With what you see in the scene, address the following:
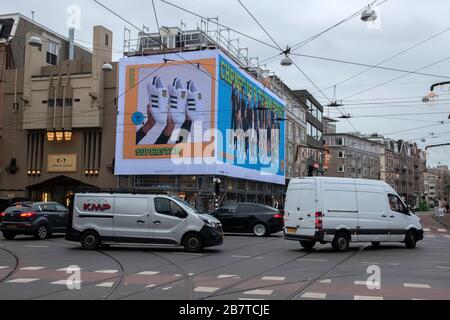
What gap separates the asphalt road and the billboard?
20985 mm

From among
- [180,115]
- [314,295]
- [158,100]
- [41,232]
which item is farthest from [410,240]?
[158,100]

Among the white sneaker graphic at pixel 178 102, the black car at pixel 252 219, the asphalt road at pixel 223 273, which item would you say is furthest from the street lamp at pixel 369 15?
the white sneaker graphic at pixel 178 102

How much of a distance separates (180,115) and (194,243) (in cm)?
2384

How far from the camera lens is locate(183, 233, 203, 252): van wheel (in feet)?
53.9

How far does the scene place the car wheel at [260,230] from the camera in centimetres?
2448

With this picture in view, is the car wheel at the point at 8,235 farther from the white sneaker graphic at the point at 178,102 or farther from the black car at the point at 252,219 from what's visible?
the white sneaker graphic at the point at 178,102

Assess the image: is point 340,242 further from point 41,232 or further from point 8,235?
point 8,235

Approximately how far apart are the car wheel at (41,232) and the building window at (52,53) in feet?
93.8

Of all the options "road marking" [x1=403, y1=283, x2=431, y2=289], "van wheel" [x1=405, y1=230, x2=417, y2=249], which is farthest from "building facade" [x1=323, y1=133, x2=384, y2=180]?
"road marking" [x1=403, y1=283, x2=431, y2=289]

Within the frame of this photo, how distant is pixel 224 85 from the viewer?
1553 inches

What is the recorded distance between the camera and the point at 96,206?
57.0 ft

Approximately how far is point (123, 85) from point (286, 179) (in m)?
24.7
